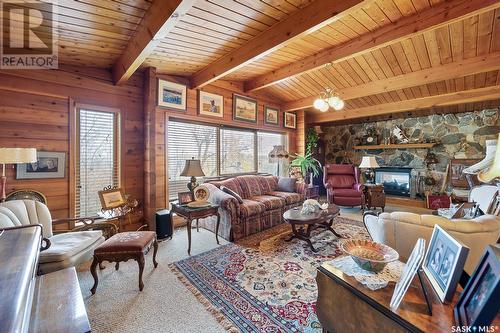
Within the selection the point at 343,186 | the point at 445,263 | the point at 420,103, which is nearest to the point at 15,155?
the point at 445,263

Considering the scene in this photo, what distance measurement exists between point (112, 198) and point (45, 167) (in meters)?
0.92

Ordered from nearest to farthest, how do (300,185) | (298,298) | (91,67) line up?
(298,298) < (91,67) < (300,185)

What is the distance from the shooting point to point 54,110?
2986 millimetres

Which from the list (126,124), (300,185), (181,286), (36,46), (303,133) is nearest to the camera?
(181,286)

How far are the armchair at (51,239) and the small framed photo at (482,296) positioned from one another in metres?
2.80

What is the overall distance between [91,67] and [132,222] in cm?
251

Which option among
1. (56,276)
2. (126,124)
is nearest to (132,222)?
(126,124)

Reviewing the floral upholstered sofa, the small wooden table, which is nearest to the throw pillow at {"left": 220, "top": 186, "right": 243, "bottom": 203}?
the floral upholstered sofa

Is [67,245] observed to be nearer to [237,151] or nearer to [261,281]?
[261,281]

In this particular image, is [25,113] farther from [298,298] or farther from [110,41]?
[298,298]

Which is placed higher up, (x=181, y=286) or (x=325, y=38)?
(x=325, y=38)

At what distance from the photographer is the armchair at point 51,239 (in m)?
1.96

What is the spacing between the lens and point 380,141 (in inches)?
255

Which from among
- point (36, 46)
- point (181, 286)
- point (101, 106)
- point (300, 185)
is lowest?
point (181, 286)
